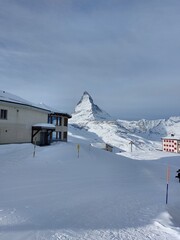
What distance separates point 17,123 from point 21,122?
0.74 metres

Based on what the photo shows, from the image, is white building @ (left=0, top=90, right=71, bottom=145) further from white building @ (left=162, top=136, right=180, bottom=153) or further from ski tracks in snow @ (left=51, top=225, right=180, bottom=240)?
white building @ (left=162, top=136, right=180, bottom=153)

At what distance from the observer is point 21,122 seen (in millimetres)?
25703

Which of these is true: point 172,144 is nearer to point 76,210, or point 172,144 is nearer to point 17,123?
point 17,123

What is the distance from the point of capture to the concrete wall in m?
23.2

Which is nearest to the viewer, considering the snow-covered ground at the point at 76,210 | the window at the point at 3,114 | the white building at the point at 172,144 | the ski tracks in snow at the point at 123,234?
the ski tracks in snow at the point at 123,234

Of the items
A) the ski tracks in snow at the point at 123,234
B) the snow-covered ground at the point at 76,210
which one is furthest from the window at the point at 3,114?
the ski tracks in snow at the point at 123,234

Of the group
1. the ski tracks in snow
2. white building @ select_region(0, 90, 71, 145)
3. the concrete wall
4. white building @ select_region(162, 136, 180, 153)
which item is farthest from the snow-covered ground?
white building @ select_region(162, 136, 180, 153)

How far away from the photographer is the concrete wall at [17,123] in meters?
23.2

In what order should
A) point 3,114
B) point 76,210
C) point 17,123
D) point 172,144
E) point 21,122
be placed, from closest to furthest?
point 76,210 → point 3,114 → point 17,123 → point 21,122 → point 172,144

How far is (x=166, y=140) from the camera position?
128 metres

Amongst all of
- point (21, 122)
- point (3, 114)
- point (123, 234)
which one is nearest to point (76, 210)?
point (123, 234)

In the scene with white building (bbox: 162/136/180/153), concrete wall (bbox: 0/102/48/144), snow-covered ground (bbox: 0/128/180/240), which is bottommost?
white building (bbox: 162/136/180/153)

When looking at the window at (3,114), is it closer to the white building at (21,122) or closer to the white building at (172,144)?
the white building at (21,122)

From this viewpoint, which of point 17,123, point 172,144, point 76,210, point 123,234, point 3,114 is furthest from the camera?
point 172,144
